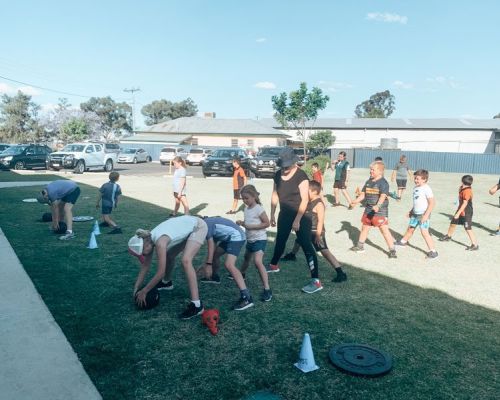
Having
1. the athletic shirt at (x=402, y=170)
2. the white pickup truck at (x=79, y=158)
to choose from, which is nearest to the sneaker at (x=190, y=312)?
the athletic shirt at (x=402, y=170)

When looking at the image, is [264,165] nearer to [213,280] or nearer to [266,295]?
[213,280]

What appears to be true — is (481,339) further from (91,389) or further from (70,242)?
(70,242)

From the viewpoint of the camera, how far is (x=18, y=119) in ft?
211

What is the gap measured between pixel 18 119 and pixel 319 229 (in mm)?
71161

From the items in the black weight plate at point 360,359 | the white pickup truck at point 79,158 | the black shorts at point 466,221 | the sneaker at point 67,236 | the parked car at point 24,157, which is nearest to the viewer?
the black weight plate at point 360,359

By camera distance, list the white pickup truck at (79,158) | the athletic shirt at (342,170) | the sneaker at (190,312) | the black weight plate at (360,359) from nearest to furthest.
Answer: the black weight plate at (360,359), the sneaker at (190,312), the athletic shirt at (342,170), the white pickup truck at (79,158)

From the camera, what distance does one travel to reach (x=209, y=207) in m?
12.7

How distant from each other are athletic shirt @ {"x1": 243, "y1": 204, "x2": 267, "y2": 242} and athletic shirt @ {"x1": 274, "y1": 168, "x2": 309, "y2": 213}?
0.49 m

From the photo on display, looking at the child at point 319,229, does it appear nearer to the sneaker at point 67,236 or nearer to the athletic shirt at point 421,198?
the athletic shirt at point 421,198

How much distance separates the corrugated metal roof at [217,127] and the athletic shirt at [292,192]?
46.1 m

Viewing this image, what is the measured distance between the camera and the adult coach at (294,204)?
5324 mm

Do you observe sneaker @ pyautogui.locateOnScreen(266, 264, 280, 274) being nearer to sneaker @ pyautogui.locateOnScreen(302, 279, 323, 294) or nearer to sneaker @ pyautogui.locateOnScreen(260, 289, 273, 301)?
sneaker @ pyautogui.locateOnScreen(302, 279, 323, 294)

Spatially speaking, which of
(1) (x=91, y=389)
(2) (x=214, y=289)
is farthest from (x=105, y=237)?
(1) (x=91, y=389)

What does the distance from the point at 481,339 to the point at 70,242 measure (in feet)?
22.4
